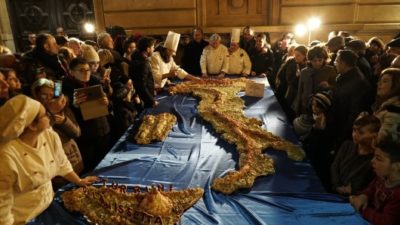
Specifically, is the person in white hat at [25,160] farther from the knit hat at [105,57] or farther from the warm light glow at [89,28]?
the warm light glow at [89,28]

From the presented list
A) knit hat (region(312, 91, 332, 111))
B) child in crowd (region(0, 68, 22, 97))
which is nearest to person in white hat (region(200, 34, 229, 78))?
knit hat (region(312, 91, 332, 111))

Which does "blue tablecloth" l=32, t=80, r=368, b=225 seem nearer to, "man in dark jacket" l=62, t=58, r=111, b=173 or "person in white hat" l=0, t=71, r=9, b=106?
"man in dark jacket" l=62, t=58, r=111, b=173

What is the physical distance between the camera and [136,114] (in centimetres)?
393

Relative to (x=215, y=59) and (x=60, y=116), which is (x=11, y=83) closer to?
(x=60, y=116)

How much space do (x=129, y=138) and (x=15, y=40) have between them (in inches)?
305

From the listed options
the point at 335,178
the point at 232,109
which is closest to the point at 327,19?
the point at 232,109

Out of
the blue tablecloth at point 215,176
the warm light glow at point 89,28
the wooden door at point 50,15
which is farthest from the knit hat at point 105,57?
the wooden door at point 50,15

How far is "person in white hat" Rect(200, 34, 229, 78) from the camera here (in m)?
5.91

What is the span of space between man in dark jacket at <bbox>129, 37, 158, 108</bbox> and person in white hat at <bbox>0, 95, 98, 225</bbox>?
202cm

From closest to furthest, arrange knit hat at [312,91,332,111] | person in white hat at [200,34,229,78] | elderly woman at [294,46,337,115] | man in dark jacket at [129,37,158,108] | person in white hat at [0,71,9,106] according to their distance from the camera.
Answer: person in white hat at [0,71,9,106]
knit hat at [312,91,332,111]
elderly woman at [294,46,337,115]
man in dark jacket at [129,37,158,108]
person in white hat at [200,34,229,78]

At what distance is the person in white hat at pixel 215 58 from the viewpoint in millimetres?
5910

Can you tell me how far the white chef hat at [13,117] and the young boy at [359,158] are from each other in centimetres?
201

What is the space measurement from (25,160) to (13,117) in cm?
29

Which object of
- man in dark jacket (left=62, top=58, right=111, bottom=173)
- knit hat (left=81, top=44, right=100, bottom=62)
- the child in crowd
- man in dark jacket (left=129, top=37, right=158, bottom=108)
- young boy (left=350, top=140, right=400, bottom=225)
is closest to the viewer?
young boy (left=350, top=140, right=400, bottom=225)
